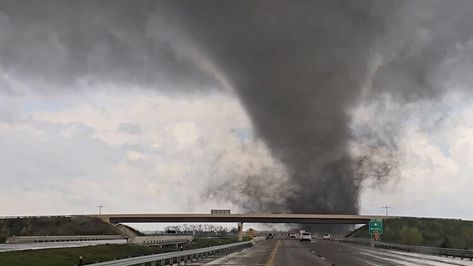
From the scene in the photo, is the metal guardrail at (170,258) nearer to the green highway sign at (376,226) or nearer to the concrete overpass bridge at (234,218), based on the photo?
the green highway sign at (376,226)

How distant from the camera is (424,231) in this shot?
495ft

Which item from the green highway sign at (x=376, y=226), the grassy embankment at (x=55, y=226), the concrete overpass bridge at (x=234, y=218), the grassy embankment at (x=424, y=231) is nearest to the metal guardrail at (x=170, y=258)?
the green highway sign at (x=376, y=226)

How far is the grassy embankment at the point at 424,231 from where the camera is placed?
105 meters

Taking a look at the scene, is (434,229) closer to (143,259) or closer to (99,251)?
(99,251)

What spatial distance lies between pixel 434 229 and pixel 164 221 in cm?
9323

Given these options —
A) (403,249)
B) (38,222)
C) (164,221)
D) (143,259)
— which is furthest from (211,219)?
(143,259)

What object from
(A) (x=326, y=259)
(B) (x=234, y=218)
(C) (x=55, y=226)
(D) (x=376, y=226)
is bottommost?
(A) (x=326, y=259)

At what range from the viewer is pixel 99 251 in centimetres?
4425

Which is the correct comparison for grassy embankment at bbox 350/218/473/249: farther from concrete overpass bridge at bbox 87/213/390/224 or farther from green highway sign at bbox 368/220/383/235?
concrete overpass bridge at bbox 87/213/390/224

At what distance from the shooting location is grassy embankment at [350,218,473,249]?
104750 mm

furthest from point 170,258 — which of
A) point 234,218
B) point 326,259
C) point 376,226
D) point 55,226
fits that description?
point 55,226

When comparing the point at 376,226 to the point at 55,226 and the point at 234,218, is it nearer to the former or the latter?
the point at 234,218

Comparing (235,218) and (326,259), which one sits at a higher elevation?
(235,218)

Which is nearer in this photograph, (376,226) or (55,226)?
(376,226)
